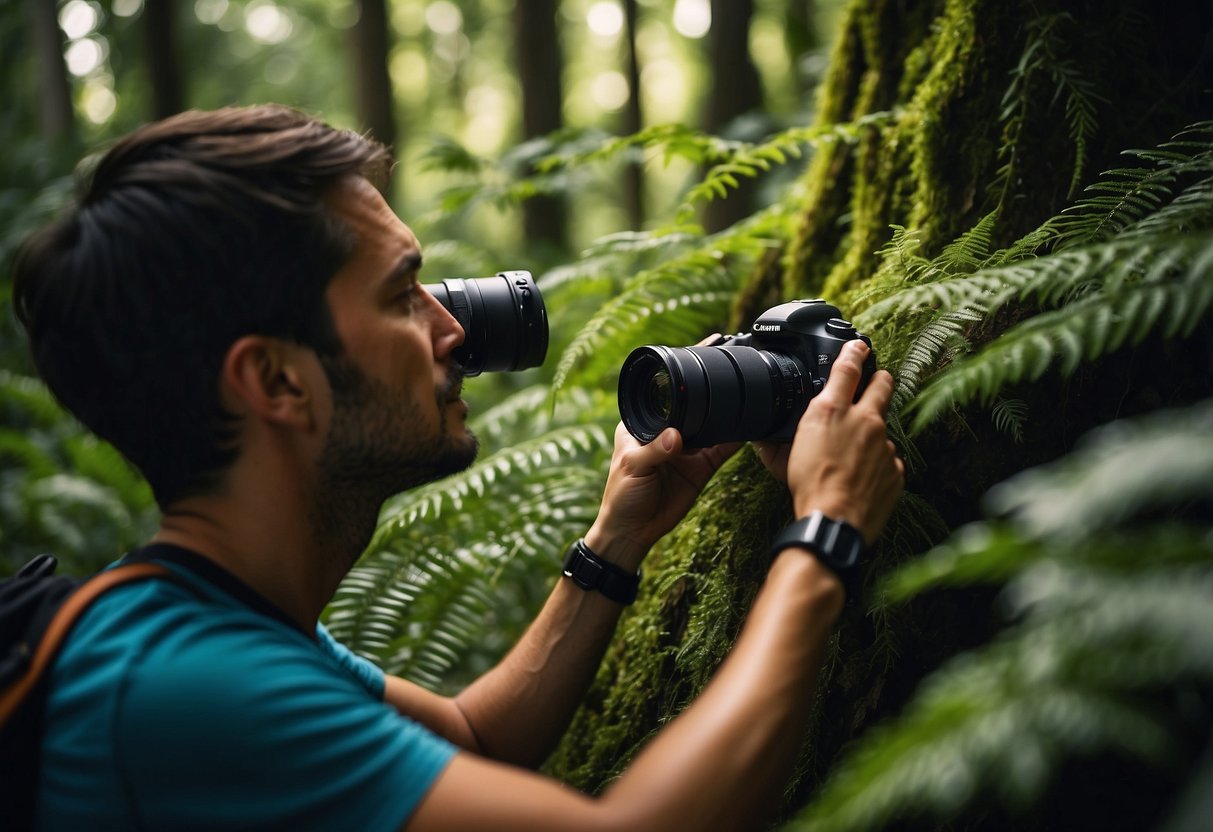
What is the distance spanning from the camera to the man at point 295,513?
4.49 ft

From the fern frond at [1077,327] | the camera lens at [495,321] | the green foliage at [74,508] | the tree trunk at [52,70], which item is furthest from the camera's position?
the tree trunk at [52,70]

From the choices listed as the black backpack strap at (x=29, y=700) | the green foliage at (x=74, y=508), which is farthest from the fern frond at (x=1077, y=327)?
the green foliage at (x=74, y=508)

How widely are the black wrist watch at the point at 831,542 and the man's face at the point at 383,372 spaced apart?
0.76m

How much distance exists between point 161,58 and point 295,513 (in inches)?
345

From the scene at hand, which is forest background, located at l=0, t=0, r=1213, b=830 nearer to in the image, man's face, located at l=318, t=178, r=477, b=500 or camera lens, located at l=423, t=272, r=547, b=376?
camera lens, located at l=423, t=272, r=547, b=376

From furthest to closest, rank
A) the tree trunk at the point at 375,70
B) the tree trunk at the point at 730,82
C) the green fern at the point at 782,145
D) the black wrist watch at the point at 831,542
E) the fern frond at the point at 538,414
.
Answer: the tree trunk at the point at 375,70 < the tree trunk at the point at 730,82 < the fern frond at the point at 538,414 < the green fern at the point at 782,145 < the black wrist watch at the point at 831,542

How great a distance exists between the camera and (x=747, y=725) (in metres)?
1.39

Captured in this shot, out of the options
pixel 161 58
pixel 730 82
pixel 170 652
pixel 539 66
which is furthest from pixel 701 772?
pixel 161 58

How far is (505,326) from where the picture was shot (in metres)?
2.35

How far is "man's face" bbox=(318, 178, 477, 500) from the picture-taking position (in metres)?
1.83

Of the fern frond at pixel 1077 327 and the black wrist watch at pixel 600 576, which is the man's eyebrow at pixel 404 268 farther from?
the fern frond at pixel 1077 327

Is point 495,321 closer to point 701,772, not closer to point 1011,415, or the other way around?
point 1011,415

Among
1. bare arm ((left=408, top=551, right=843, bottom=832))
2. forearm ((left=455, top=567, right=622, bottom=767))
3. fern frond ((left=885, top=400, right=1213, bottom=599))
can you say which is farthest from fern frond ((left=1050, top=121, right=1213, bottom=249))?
forearm ((left=455, top=567, right=622, bottom=767))

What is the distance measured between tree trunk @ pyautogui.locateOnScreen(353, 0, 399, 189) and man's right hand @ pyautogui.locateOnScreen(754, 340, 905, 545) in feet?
24.7
